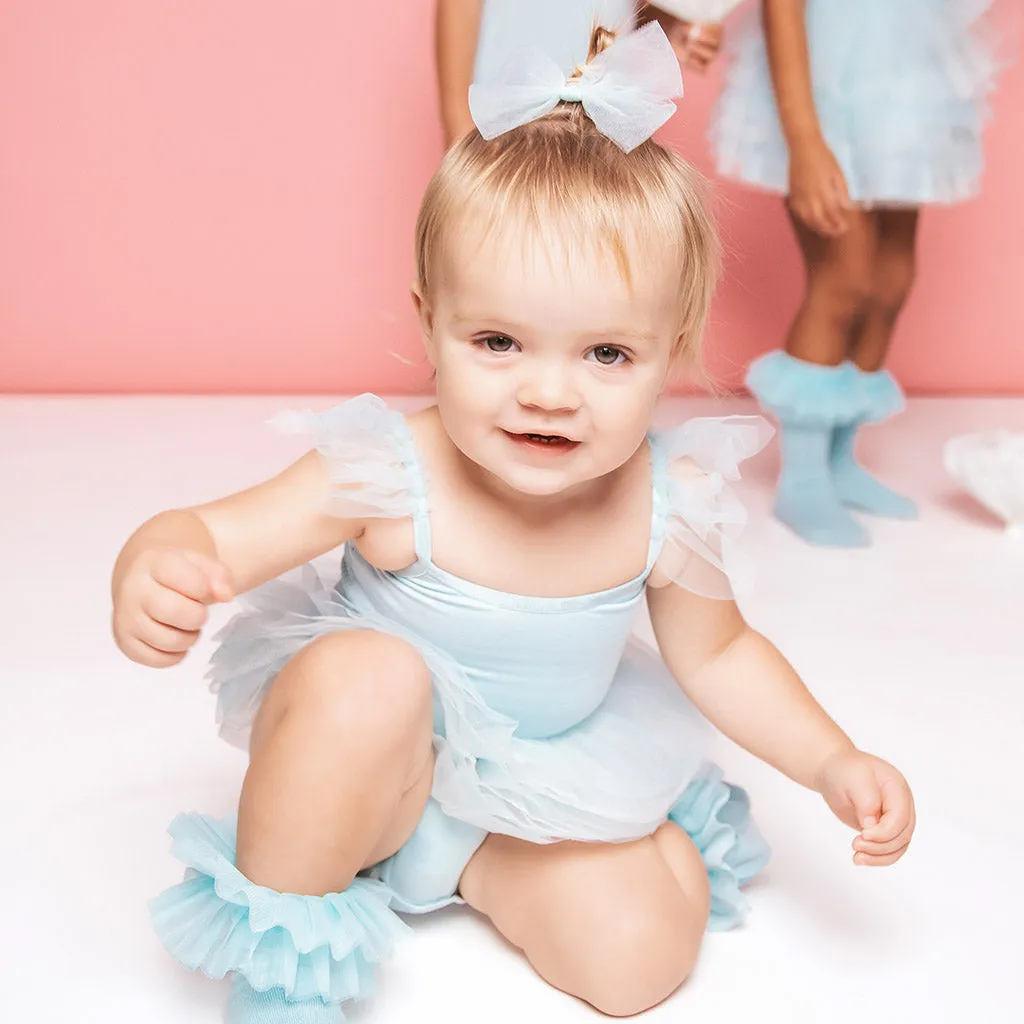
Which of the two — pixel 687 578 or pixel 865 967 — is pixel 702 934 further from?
pixel 687 578

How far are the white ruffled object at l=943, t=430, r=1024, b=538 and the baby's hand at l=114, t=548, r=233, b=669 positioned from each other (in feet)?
3.96

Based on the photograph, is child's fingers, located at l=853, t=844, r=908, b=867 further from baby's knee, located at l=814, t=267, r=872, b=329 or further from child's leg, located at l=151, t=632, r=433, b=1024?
Answer: baby's knee, located at l=814, t=267, r=872, b=329

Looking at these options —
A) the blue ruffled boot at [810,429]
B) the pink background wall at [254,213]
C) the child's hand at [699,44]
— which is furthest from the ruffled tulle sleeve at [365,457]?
the pink background wall at [254,213]

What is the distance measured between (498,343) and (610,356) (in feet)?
0.22

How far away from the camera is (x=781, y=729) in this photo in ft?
3.14

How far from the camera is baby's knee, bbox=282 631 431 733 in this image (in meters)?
0.83

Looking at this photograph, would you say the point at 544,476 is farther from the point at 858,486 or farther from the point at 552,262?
the point at 858,486

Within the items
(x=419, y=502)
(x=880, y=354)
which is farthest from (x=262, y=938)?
(x=880, y=354)

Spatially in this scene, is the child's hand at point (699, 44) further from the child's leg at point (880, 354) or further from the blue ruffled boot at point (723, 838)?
the blue ruffled boot at point (723, 838)

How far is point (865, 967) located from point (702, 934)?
11cm

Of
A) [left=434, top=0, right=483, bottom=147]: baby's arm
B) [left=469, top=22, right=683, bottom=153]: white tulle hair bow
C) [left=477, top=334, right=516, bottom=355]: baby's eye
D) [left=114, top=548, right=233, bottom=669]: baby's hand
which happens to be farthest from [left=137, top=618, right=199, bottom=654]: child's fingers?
[left=434, top=0, right=483, bottom=147]: baby's arm

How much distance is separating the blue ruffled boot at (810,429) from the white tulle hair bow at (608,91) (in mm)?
872

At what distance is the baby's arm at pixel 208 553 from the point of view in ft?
2.54

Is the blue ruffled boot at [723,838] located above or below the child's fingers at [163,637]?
below
